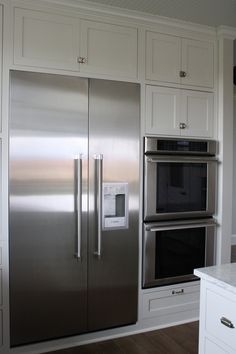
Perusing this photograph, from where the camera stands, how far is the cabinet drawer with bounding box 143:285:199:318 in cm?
264

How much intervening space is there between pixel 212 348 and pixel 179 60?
217 cm

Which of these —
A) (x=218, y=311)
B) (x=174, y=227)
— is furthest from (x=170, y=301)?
(x=218, y=311)

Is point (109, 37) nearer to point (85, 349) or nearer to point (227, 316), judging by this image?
point (227, 316)

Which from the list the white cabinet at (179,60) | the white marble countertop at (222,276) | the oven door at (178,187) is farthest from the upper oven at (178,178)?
the white marble countertop at (222,276)

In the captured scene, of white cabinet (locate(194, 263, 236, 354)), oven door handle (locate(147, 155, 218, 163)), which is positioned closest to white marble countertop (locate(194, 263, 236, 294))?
white cabinet (locate(194, 263, 236, 354))

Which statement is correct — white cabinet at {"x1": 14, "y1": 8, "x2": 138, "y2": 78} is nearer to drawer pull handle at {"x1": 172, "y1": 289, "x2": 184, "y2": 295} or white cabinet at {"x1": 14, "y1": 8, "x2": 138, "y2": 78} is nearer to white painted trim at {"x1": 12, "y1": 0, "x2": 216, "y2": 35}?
white painted trim at {"x1": 12, "y1": 0, "x2": 216, "y2": 35}

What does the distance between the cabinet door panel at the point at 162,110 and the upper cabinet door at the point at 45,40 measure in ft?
2.17

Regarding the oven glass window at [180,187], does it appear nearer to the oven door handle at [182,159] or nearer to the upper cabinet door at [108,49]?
the oven door handle at [182,159]

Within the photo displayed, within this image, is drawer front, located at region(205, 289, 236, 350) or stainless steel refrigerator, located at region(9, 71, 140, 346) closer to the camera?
drawer front, located at region(205, 289, 236, 350)

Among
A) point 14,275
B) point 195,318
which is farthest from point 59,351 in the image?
point 195,318

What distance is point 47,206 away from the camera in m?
2.26

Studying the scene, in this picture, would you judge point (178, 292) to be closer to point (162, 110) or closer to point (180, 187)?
point (180, 187)

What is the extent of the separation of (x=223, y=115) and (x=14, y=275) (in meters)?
2.14

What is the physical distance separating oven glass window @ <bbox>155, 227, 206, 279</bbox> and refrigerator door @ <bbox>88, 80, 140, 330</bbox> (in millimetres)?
224
